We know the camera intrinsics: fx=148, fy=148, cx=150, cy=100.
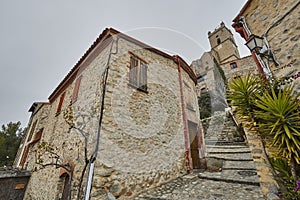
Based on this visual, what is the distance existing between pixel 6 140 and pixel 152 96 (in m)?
23.6

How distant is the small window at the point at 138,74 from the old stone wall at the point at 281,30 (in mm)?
3838

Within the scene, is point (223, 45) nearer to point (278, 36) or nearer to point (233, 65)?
point (233, 65)

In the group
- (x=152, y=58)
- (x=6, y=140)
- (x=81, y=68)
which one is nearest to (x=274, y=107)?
(x=152, y=58)

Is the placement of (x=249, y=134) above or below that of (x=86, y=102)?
below

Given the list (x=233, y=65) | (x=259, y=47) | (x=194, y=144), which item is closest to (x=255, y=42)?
(x=259, y=47)

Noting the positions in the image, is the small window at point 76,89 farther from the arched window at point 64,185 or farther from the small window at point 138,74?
the arched window at point 64,185

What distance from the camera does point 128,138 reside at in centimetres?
449

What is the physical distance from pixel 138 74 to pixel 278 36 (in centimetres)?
426

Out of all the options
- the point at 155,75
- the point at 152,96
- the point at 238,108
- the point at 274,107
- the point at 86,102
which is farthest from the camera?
the point at 155,75

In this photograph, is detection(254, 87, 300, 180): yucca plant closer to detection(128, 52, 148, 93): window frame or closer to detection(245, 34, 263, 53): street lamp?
detection(245, 34, 263, 53): street lamp

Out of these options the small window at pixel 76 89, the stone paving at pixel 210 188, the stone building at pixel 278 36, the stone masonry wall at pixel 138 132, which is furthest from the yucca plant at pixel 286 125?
the small window at pixel 76 89

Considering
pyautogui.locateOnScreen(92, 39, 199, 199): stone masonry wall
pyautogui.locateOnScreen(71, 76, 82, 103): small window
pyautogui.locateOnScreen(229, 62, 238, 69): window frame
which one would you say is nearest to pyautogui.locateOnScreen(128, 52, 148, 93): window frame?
pyautogui.locateOnScreen(92, 39, 199, 199): stone masonry wall

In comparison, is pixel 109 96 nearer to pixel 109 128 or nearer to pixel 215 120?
pixel 109 128

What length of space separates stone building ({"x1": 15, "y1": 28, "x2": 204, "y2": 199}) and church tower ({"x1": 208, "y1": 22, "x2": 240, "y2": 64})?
98.2 feet
